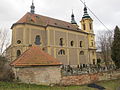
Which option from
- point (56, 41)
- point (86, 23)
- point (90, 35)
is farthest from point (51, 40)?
point (86, 23)

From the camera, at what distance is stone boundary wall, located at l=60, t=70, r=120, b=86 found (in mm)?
15984

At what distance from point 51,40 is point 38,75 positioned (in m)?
16.8

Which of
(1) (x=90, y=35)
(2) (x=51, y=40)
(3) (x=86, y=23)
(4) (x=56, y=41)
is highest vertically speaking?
(3) (x=86, y=23)

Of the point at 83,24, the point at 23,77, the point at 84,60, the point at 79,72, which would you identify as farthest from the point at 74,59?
the point at 23,77

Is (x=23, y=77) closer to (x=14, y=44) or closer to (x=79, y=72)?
(x=79, y=72)

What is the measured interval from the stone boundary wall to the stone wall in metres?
1.29

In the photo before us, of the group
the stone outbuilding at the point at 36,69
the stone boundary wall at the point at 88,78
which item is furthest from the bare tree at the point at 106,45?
the stone outbuilding at the point at 36,69

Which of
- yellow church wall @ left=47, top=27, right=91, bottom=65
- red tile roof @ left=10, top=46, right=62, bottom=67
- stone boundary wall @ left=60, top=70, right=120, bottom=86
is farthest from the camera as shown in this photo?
yellow church wall @ left=47, top=27, right=91, bottom=65

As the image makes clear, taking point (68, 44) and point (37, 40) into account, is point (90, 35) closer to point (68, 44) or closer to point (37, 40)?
point (68, 44)

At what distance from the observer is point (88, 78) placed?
59.0ft

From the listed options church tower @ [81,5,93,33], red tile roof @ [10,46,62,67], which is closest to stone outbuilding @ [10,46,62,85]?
red tile roof @ [10,46,62,67]

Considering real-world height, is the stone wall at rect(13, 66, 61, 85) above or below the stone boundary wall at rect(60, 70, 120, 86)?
above

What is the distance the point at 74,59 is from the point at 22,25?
15028 millimetres

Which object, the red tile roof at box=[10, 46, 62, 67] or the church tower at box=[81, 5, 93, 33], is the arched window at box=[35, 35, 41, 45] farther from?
the church tower at box=[81, 5, 93, 33]
